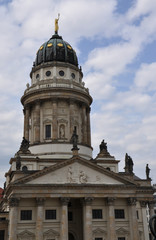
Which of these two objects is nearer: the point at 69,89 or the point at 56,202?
the point at 56,202

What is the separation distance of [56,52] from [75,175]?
90.8ft

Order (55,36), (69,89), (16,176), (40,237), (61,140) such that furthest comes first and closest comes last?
(55,36) → (69,89) → (61,140) → (16,176) → (40,237)

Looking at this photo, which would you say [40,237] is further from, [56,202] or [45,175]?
[45,175]

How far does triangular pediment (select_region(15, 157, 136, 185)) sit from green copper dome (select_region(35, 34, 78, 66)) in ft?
81.4

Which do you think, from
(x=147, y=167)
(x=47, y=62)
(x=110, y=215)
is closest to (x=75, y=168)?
(x=110, y=215)

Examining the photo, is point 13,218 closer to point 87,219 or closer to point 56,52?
point 87,219

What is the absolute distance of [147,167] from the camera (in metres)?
50.2

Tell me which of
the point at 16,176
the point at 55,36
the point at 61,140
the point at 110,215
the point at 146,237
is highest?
the point at 55,36

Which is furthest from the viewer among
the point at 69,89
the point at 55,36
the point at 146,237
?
the point at 55,36

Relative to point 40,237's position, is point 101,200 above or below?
above

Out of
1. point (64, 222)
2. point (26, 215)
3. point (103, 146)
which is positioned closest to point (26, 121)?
point (103, 146)

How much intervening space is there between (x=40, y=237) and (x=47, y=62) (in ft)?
109

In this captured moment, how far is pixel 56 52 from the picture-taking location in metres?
59.2

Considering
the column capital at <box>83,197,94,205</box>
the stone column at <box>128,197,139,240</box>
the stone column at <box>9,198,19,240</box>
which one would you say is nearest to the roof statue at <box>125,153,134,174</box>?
the stone column at <box>128,197,139,240</box>
